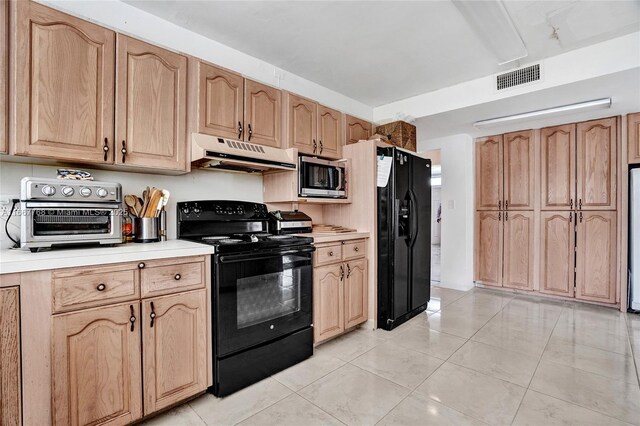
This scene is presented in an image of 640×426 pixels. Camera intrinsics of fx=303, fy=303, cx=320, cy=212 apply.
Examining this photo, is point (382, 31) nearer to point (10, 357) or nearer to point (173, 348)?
point (173, 348)

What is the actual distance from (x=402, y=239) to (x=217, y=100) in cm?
209

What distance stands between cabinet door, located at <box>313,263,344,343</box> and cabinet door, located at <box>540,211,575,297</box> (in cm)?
310

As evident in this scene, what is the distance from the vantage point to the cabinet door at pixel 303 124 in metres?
2.76

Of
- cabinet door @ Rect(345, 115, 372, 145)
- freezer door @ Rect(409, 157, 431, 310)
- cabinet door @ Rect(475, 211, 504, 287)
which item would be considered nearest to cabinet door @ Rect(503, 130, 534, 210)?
cabinet door @ Rect(475, 211, 504, 287)

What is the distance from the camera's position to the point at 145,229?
6.64 ft

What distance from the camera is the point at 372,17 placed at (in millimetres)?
2236

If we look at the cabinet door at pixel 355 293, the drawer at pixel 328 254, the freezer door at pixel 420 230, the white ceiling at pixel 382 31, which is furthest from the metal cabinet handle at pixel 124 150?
the freezer door at pixel 420 230

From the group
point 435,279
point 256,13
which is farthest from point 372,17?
point 435,279

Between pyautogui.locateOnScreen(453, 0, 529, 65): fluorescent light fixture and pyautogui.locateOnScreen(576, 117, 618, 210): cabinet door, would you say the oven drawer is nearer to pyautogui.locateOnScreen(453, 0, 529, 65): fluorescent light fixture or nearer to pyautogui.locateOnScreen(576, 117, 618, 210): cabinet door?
pyautogui.locateOnScreen(453, 0, 529, 65): fluorescent light fixture

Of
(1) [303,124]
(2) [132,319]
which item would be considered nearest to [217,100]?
(1) [303,124]

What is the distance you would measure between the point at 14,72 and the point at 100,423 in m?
1.76

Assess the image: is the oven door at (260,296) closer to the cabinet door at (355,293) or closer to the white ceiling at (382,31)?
the cabinet door at (355,293)

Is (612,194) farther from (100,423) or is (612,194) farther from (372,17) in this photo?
(100,423)

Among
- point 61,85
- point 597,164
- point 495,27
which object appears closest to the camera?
point 61,85
